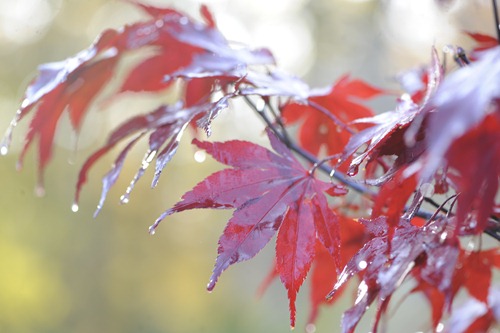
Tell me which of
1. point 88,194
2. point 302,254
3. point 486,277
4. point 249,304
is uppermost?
point 88,194

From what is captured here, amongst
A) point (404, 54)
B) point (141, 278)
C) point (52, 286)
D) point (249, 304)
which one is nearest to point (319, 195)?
point (404, 54)

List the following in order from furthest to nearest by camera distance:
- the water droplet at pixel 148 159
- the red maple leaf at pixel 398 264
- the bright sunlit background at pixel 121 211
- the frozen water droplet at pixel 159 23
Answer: the bright sunlit background at pixel 121 211 < the frozen water droplet at pixel 159 23 < the water droplet at pixel 148 159 < the red maple leaf at pixel 398 264

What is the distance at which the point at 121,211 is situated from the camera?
5395mm

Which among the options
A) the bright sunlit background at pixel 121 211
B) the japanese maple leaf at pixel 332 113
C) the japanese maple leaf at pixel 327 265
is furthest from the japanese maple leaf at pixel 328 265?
the bright sunlit background at pixel 121 211

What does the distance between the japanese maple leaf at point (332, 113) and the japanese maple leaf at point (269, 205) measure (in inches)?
8.3

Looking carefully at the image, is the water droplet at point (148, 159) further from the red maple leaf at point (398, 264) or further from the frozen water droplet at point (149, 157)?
the red maple leaf at point (398, 264)

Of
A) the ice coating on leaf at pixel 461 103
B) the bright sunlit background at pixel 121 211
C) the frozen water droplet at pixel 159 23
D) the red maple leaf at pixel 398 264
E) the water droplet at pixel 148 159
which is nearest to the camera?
the ice coating on leaf at pixel 461 103

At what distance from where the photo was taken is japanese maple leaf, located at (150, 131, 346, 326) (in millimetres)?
468

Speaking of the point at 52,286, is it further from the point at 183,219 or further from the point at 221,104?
the point at 221,104

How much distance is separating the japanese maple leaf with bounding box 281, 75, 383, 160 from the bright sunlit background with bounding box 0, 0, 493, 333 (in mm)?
3195

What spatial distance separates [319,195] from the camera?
0.53 metres

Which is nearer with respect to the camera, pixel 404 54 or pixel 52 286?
pixel 404 54

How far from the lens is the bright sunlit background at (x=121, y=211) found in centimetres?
442

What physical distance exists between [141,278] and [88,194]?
971mm
